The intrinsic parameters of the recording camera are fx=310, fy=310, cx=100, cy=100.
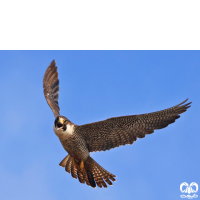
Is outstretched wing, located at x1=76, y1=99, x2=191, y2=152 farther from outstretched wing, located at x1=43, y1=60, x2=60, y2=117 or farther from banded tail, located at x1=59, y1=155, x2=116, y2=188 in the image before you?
outstretched wing, located at x1=43, y1=60, x2=60, y2=117

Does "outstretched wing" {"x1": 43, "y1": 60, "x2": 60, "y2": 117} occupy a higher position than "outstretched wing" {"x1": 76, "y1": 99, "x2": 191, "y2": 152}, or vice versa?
"outstretched wing" {"x1": 43, "y1": 60, "x2": 60, "y2": 117}

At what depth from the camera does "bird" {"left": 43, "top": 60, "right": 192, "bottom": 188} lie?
24.2 ft

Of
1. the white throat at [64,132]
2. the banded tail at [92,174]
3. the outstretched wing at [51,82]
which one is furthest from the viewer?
the outstretched wing at [51,82]

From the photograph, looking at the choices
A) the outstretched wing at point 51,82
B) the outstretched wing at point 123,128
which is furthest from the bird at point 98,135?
the outstretched wing at point 51,82

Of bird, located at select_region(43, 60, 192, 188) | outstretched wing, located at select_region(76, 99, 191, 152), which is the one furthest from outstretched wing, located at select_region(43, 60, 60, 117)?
outstretched wing, located at select_region(76, 99, 191, 152)

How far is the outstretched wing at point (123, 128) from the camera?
290 inches

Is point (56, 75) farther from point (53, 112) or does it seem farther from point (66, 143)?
point (66, 143)

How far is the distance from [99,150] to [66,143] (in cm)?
94

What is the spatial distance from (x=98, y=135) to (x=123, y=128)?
26.3 inches

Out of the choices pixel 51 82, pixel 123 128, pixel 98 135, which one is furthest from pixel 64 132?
pixel 51 82

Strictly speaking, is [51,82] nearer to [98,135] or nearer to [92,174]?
[98,135]

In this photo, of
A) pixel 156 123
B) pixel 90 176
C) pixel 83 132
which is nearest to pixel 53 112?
pixel 83 132

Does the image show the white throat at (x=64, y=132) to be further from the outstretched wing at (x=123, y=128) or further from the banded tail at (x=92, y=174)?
the banded tail at (x=92, y=174)

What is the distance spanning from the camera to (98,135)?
786cm
